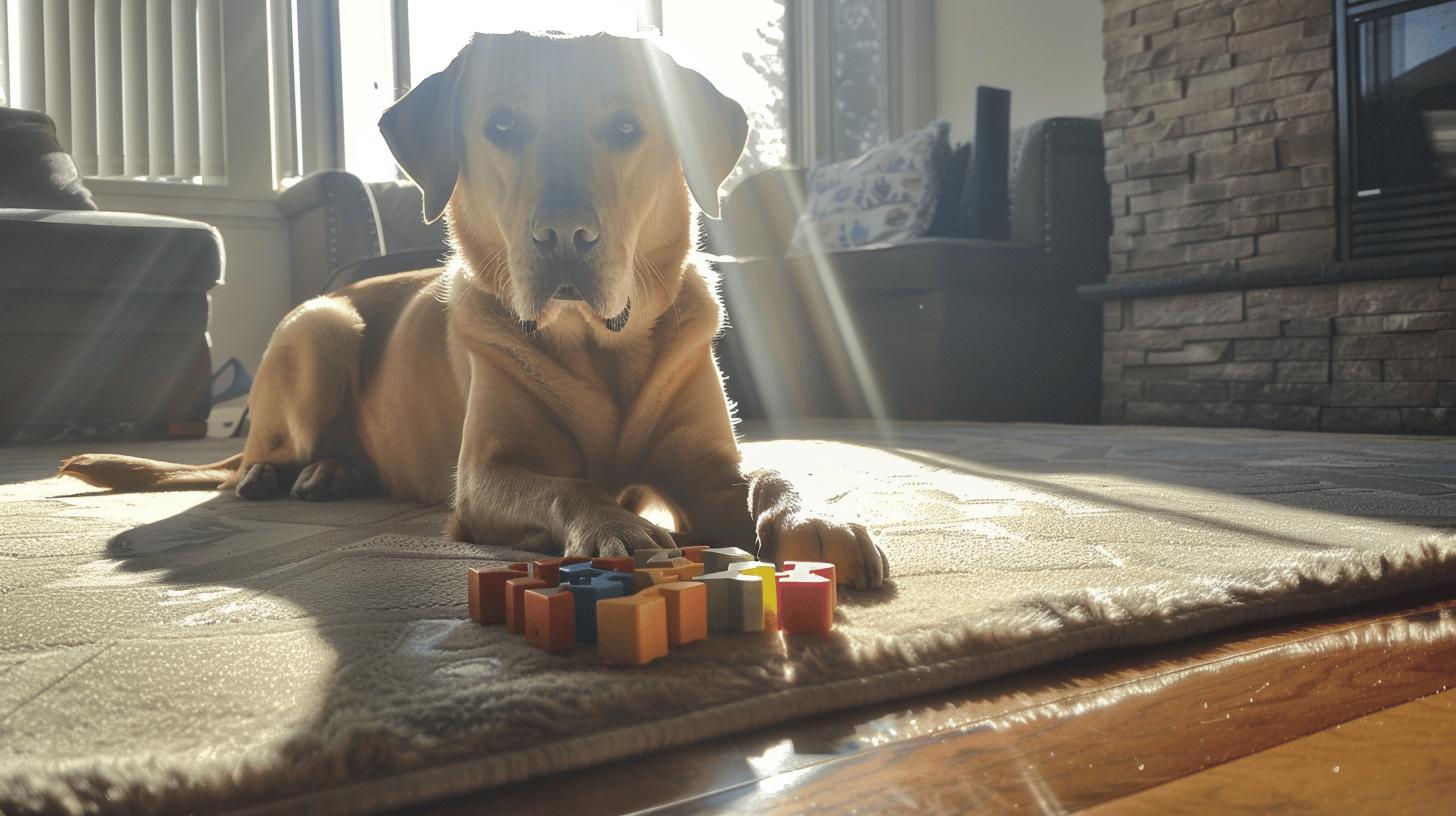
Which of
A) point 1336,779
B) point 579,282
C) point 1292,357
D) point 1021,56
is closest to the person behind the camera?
point 1336,779

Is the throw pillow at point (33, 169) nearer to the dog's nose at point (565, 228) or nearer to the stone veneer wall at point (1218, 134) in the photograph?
the dog's nose at point (565, 228)

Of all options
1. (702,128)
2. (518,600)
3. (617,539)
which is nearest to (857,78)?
(702,128)

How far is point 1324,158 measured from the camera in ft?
12.2

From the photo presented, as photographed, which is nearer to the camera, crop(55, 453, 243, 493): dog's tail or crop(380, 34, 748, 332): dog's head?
crop(380, 34, 748, 332): dog's head

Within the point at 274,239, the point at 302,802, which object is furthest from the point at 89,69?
the point at 302,802

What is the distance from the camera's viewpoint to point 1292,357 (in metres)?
3.71

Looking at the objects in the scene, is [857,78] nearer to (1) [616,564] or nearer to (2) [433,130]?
(2) [433,130]

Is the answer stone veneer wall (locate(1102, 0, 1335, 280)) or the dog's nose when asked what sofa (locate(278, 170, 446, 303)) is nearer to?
stone veneer wall (locate(1102, 0, 1335, 280))

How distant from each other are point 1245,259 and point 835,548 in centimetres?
343

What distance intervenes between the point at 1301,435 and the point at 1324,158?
1029mm

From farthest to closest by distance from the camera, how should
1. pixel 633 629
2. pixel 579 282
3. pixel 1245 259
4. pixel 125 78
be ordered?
pixel 125 78 → pixel 1245 259 → pixel 579 282 → pixel 633 629

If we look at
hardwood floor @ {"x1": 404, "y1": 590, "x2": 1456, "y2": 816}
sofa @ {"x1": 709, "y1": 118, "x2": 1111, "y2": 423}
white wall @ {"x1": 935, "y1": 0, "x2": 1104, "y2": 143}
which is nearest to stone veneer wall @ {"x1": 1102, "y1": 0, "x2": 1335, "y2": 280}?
sofa @ {"x1": 709, "y1": 118, "x2": 1111, "y2": 423}

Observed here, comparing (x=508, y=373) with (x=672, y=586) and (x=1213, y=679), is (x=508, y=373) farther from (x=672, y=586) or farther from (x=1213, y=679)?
(x=1213, y=679)

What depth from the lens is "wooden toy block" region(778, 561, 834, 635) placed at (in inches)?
35.3
